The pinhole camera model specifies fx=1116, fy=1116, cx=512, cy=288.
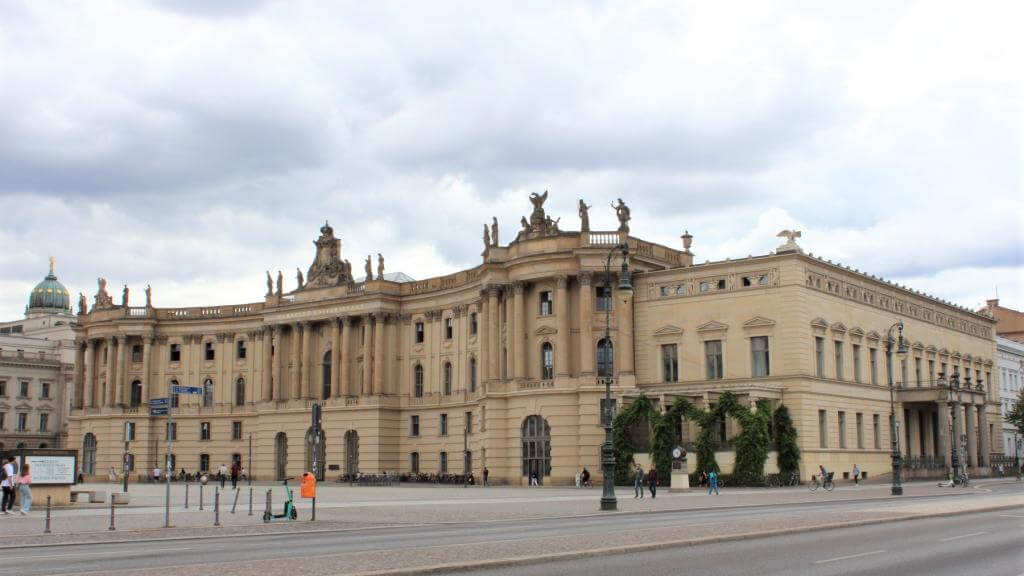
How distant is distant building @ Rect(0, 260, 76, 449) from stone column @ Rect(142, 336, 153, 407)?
19.8m

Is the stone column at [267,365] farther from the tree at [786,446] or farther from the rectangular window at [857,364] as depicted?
the rectangular window at [857,364]

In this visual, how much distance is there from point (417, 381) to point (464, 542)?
233 feet

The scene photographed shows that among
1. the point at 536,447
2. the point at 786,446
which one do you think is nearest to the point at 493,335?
the point at 536,447

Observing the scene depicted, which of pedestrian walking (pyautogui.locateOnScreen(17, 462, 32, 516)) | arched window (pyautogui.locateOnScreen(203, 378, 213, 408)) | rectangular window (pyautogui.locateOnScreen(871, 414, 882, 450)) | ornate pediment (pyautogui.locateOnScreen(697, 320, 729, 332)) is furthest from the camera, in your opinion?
arched window (pyautogui.locateOnScreen(203, 378, 213, 408))

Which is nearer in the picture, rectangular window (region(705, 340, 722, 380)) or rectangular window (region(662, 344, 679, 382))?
rectangular window (region(705, 340, 722, 380))

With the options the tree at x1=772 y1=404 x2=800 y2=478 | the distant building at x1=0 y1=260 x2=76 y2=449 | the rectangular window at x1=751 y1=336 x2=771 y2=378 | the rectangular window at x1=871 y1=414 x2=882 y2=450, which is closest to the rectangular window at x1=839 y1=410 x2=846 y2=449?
the rectangular window at x1=871 y1=414 x2=882 y2=450

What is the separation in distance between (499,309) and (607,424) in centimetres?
4200

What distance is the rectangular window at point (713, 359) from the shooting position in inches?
2916

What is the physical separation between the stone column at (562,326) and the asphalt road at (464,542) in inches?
1632

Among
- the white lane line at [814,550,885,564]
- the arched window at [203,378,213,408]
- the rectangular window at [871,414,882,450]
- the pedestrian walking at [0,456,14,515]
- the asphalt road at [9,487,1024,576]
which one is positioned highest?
the arched window at [203,378,213,408]

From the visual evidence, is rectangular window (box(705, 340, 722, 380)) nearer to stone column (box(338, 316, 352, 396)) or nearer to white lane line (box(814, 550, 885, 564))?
stone column (box(338, 316, 352, 396))

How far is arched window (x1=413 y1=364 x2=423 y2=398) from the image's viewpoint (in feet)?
314

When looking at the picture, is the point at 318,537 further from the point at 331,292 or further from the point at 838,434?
the point at 331,292

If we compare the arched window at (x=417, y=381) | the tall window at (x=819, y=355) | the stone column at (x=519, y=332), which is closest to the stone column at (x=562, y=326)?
the stone column at (x=519, y=332)
